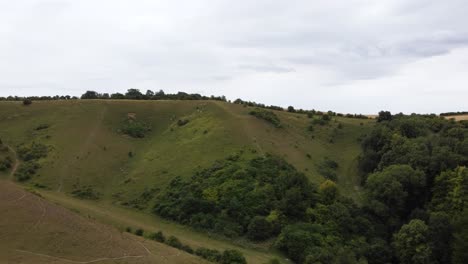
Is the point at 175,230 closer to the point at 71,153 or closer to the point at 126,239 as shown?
the point at 126,239

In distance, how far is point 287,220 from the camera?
46031 mm

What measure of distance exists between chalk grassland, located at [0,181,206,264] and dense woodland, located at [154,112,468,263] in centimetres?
1549


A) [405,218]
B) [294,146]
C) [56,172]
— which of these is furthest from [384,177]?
[56,172]

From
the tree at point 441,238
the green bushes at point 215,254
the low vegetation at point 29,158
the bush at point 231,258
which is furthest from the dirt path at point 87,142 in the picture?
the tree at point 441,238

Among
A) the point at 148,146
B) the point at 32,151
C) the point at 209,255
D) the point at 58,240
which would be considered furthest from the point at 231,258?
the point at 32,151

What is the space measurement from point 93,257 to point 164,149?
38.9 m

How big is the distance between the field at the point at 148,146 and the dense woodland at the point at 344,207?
7.90 ft

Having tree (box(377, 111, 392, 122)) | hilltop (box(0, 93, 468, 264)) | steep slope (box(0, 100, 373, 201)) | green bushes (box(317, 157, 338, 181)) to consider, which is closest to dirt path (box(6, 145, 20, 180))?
hilltop (box(0, 93, 468, 264))

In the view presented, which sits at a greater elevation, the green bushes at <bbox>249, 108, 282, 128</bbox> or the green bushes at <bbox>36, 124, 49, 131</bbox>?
the green bushes at <bbox>249, 108, 282, 128</bbox>

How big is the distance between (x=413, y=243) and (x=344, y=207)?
752cm

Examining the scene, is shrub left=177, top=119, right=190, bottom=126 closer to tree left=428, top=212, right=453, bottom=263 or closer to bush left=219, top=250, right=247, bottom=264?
bush left=219, top=250, right=247, bottom=264

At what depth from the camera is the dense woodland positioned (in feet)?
141

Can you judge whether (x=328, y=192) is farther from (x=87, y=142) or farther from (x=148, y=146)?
(x=87, y=142)

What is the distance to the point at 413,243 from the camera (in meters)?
43.5
